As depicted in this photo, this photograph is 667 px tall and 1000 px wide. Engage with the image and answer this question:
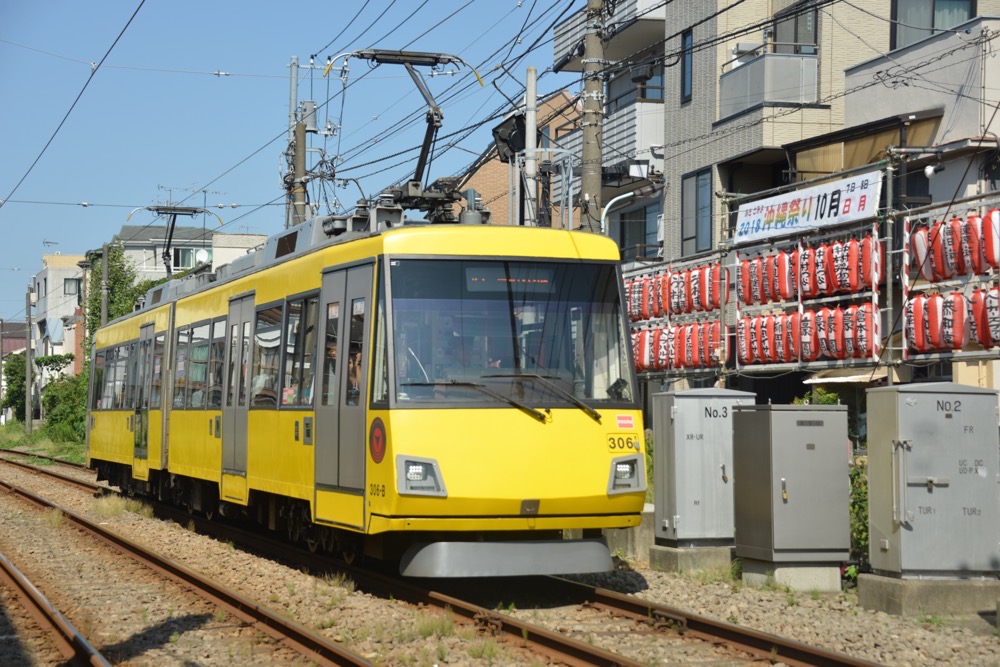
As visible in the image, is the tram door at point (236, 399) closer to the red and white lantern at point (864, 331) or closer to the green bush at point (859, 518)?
the green bush at point (859, 518)

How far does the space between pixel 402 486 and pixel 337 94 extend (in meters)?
22.1

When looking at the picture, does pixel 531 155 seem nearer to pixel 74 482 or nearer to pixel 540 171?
pixel 540 171

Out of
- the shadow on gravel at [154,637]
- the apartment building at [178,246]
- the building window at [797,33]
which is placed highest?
the apartment building at [178,246]

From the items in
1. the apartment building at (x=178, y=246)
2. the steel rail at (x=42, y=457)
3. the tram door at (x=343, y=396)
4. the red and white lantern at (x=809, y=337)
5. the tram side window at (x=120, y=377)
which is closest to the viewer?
the tram door at (x=343, y=396)

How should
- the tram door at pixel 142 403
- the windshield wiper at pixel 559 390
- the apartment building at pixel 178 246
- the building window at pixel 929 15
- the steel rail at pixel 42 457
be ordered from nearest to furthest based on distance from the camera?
1. the windshield wiper at pixel 559 390
2. the tram door at pixel 142 403
3. the building window at pixel 929 15
4. the steel rail at pixel 42 457
5. the apartment building at pixel 178 246

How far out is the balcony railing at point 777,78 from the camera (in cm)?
2739

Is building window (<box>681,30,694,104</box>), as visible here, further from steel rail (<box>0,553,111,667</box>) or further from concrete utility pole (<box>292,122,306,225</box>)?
steel rail (<box>0,553,111,667</box>)

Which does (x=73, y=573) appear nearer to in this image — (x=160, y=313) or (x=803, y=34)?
(x=160, y=313)

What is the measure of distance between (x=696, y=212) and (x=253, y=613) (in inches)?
840

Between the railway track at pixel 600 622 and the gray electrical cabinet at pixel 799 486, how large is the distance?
1708mm

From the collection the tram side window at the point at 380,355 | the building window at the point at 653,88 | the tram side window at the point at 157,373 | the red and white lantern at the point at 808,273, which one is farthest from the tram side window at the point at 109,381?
the building window at the point at 653,88

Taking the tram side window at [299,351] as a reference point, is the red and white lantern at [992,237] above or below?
above

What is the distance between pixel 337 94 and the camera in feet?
103

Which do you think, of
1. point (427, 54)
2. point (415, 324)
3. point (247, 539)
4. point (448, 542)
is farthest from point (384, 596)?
point (427, 54)
